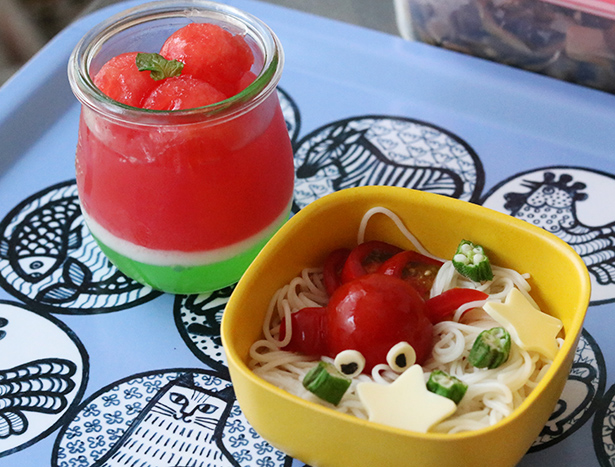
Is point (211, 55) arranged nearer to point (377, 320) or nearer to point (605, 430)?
point (377, 320)

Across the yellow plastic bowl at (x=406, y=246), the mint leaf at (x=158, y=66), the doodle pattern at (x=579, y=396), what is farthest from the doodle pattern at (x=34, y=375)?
the doodle pattern at (x=579, y=396)

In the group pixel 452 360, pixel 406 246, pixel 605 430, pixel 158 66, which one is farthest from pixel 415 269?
pixel 158 66

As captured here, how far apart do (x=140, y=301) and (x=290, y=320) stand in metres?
0.25

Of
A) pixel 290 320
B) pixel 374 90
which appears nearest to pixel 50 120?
pixel 374 90

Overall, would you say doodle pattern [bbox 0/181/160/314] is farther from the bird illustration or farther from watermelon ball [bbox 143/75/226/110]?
the bird illustration

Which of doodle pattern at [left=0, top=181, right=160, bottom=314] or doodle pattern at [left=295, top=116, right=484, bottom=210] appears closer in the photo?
doodle pattern at [left=0, top=181, right=160, bottom=314]

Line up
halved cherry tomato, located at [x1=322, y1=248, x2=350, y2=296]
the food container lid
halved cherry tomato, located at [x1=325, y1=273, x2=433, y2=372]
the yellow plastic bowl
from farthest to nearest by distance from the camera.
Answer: the food container lid → halved cherry tomato, located at [x1=322, y1=248, x2=350, y2=296] → halved cherry tomato, located at [x1=325, y1=273, x2=433, y2=372] → the yellow plastic bowl

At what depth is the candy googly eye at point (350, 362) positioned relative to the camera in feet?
2.29

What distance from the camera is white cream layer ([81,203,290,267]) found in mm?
826

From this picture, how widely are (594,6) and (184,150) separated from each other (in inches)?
26.3

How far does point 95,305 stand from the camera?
92 centimetres

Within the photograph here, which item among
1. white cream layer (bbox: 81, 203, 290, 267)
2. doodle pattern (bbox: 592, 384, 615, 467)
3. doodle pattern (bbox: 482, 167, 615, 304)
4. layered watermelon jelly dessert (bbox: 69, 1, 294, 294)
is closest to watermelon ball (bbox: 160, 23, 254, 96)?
layered watermelon jelly dessert (bbox: 69, 1, 294, 294)

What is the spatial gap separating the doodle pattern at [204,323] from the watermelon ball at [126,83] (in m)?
0.26

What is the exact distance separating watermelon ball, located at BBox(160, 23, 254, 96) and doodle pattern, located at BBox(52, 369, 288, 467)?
331 mm
